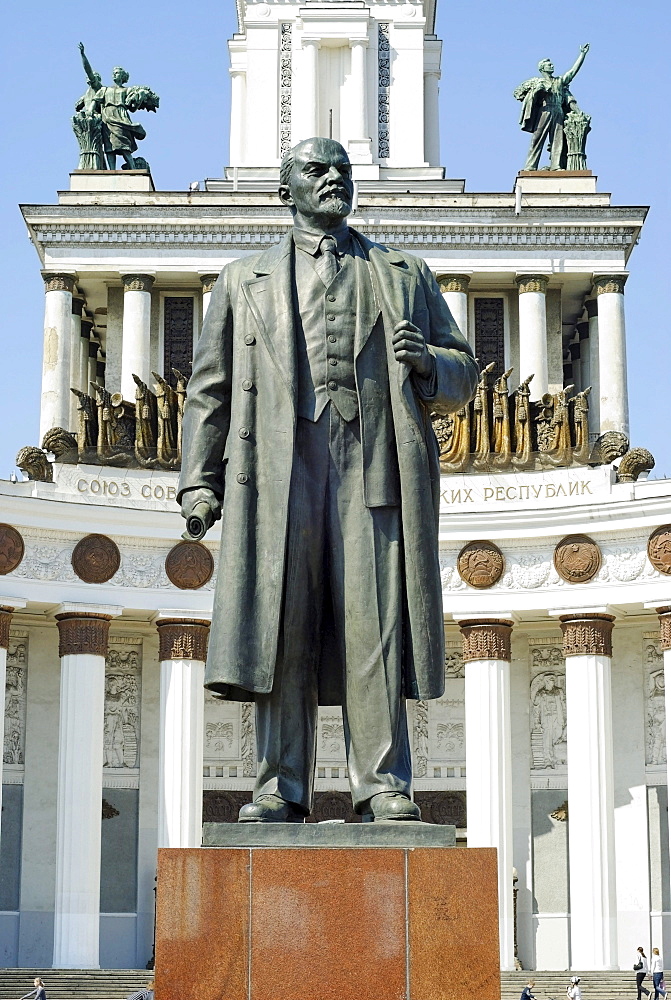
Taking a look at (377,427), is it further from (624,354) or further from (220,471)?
(624,354)

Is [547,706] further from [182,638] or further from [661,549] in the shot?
[182,638]

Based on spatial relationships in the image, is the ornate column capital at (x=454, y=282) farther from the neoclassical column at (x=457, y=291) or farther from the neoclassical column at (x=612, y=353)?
the neoclassical column at (x=612, y=353)

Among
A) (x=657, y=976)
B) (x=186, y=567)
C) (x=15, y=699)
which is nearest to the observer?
(x=657, y=976)

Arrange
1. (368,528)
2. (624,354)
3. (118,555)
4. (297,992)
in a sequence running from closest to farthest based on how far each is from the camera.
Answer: (297,992)
(368,528)
(118,555)
(624,354)

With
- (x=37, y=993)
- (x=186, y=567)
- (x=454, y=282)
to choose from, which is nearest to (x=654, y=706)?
(x=186, y=567)

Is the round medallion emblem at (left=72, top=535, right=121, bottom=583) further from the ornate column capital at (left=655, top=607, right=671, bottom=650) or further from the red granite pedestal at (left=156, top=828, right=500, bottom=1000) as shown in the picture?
the red granite pedestal at (left=156, top=828, right=500, bottom=1000)

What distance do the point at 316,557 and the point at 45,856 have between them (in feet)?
93.7

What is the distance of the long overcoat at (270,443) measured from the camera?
25.9ft

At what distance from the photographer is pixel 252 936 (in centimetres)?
730

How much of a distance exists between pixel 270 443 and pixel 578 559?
26.3 metres

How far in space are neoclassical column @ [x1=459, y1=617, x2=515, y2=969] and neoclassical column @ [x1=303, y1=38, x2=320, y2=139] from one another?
15494 mm

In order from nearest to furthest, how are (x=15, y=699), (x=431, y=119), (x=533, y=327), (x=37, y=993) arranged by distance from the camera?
1. (x=37, y=993)
2. (x=15, y=699)
3. (x=533, y=327)
4. (x=431, y=119)

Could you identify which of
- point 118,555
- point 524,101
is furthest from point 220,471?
point 524,101

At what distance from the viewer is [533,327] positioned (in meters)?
41.4
